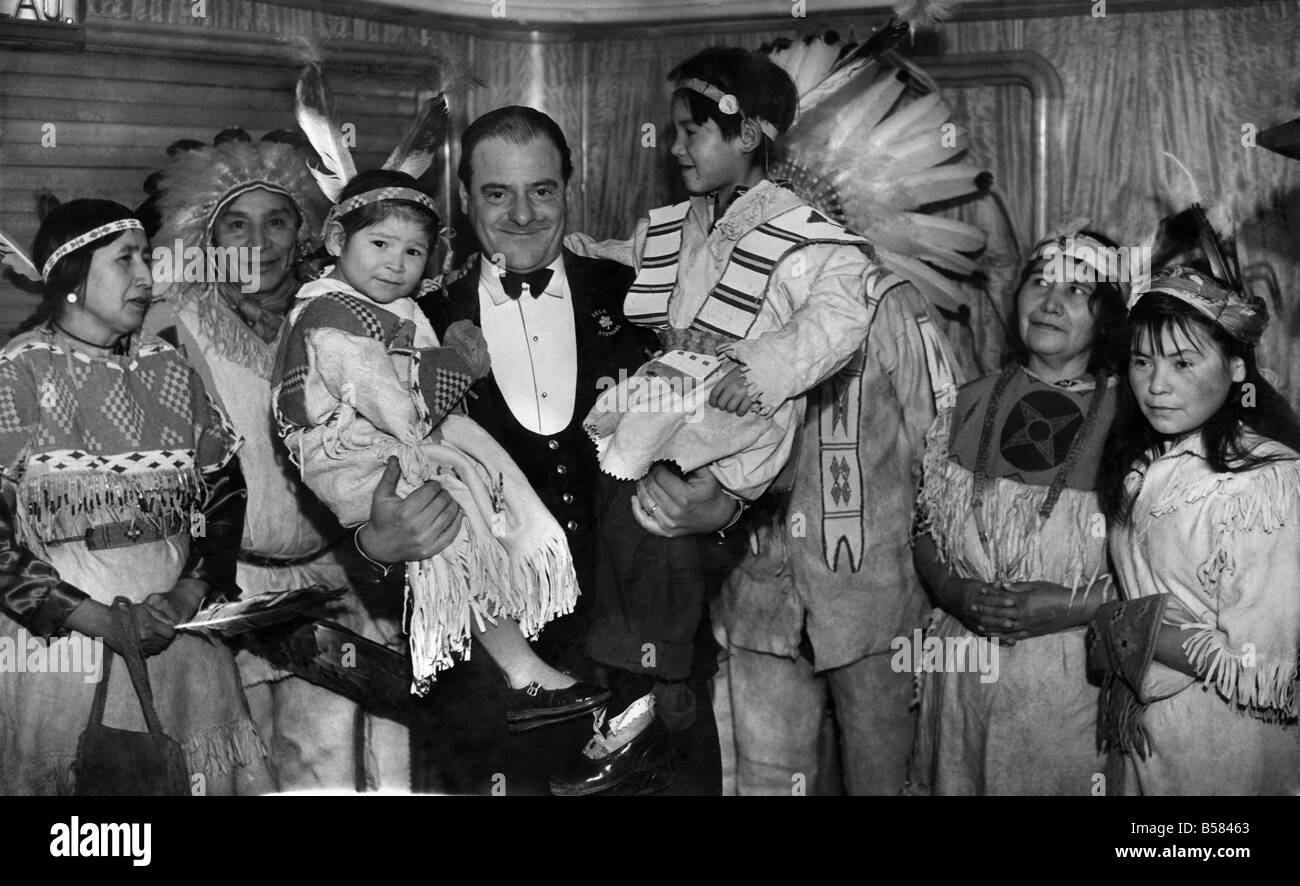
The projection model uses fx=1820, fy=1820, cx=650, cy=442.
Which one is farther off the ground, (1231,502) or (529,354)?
(529,354)

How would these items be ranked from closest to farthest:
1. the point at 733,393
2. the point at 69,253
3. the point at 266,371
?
1. the point at 733,393
2. the point at 69,253
3. the point at 266,371

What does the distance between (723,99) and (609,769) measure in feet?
4.10

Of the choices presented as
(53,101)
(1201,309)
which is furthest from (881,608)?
(53,101)

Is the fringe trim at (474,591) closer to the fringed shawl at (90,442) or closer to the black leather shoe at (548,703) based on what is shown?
the black leather shoe at (548,703)

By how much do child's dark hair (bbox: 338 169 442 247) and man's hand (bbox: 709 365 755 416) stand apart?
1.96ft

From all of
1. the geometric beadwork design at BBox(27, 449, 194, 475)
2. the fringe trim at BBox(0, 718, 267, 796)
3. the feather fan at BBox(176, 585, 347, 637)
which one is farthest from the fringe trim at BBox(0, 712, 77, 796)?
the geometric beadwork design at BBox(27, 449, 194, 475)

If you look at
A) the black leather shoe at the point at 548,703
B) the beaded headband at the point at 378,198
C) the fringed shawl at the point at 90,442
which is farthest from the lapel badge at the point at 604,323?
the fringed shawl at the point at 90,442

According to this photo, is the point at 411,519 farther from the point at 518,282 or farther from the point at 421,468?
the point at 518,282

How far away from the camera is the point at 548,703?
334 cm

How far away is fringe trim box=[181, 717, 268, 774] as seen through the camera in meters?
3.35

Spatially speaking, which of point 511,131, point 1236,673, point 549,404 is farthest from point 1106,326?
point 511,131

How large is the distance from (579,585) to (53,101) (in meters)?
1.32

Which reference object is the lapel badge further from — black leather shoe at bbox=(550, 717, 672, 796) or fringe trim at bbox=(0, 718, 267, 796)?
fringe trim at bbox=(0, 718, 267, 796)
